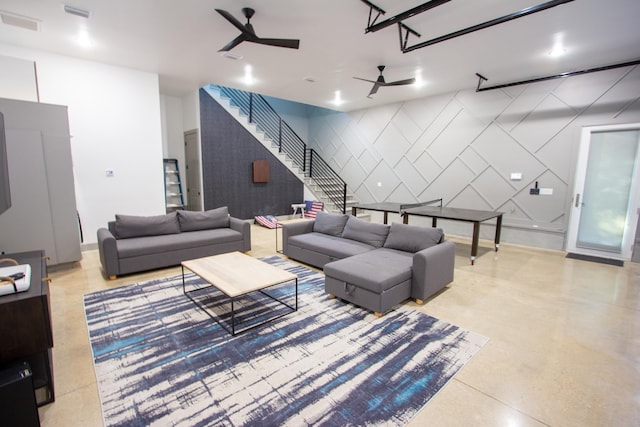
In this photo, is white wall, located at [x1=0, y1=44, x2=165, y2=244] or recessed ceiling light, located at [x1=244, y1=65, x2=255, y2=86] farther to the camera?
recessed ceiling light, located at [x1=244, y1=65, x2=255, y2=86]

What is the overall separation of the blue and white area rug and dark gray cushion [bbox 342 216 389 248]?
4.04 ft

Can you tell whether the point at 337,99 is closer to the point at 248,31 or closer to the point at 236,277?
the point at 248,31

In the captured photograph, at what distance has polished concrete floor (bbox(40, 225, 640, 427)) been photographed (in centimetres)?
186

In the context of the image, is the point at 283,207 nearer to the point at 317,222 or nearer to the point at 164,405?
the point at 317,222

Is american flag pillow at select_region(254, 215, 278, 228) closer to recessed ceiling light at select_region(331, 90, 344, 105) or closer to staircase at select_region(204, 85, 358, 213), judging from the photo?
staircase at select_region(204, 85, 358, 213)

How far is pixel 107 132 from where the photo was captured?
5207 mm

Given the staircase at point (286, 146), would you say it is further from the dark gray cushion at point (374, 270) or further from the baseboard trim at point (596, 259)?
the baseboard trim at point (596, 259)

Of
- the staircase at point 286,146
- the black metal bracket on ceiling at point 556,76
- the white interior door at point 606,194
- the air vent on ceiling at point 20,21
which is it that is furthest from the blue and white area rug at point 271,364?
the staircase at point 286,146

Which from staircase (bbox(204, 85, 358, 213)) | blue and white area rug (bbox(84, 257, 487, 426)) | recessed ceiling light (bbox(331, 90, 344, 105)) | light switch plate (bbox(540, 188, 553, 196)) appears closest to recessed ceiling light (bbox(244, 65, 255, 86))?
staircase (bbox(204, 85, 358, 213))

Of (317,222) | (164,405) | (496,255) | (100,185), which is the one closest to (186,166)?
(100,185)

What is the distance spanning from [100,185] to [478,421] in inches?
244

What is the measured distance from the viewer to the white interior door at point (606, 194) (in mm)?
4855

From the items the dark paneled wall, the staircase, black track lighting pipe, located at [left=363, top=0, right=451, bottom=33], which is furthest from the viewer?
the staircase

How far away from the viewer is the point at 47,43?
424 cm
